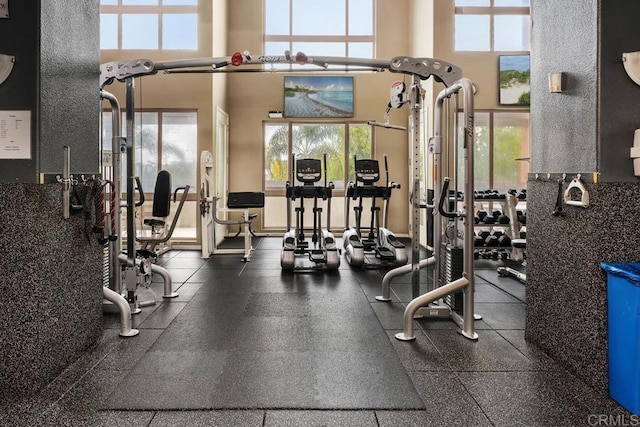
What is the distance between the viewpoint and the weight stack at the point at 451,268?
3426mm

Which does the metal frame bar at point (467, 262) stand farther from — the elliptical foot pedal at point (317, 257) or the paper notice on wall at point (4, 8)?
the paper notice on wall at point (4, 8)

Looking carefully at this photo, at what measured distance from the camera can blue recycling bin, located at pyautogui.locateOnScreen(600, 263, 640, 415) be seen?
197cm

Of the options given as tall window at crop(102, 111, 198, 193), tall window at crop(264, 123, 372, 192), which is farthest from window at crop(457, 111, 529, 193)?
tall window at crop(102, 111, 198, 193)

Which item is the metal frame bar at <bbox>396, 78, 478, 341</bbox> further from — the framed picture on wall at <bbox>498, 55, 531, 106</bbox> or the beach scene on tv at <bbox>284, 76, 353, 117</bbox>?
the beach scene on tv at <bbox>284, 76, 353, 117</bbox>

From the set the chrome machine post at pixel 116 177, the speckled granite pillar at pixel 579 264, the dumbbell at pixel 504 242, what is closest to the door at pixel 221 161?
the chrome machine post at pixel 116 177

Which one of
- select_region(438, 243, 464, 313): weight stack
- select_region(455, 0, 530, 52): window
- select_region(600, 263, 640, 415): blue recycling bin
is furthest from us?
select_region(455, 0, 530, 52): window

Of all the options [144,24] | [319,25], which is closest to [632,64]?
[319,25]

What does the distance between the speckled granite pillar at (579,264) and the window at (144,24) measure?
691 cm

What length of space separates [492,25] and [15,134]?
772cm

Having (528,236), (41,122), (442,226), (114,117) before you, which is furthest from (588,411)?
(114,117)

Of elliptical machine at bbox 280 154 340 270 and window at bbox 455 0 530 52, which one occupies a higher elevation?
window at bbox 455 0 530 52

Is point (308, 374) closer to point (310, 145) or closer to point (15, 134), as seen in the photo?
point (15, 134)

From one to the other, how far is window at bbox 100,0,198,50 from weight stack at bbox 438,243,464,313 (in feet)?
20.4

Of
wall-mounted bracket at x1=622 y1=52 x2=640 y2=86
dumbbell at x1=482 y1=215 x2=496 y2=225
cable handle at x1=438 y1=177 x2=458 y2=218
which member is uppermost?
wall-mounted bracket at x1=622 y1=52 x2=640 y2=86
